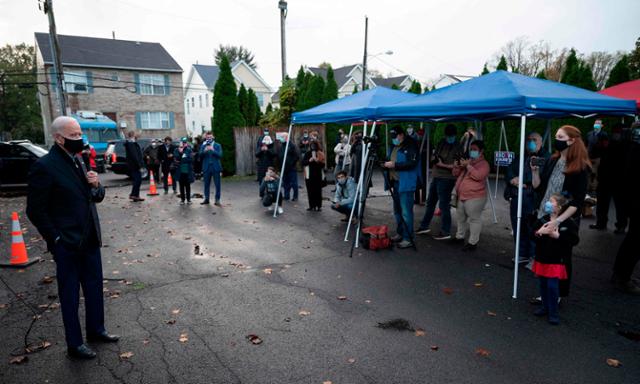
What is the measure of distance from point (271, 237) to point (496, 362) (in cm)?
507

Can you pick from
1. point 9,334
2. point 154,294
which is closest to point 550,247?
point 154,294

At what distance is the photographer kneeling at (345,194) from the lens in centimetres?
876

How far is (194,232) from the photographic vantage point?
27.5ft

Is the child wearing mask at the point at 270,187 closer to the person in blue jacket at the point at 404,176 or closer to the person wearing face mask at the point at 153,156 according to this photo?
the person in blue jacket at the point at 404,176

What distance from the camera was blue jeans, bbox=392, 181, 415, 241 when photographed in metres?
6.99

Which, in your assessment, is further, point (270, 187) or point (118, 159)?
point (118, 159)

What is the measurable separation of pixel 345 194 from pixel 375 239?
2.08m

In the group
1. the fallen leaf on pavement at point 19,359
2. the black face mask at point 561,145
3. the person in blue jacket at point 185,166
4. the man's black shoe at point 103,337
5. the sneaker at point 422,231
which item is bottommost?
the fallen leaf on pavement at point 19,359

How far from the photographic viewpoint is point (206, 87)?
4553cm

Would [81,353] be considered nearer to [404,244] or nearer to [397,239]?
[404,244]

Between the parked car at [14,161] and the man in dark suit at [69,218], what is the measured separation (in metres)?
12.2

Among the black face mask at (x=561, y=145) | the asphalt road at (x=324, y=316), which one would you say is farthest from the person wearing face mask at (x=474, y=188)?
the black face mask at (x=561, y=145)

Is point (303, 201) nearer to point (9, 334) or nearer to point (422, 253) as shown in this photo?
point (422, 253)

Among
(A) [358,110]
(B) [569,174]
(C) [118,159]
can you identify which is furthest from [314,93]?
(B) [569,174]
